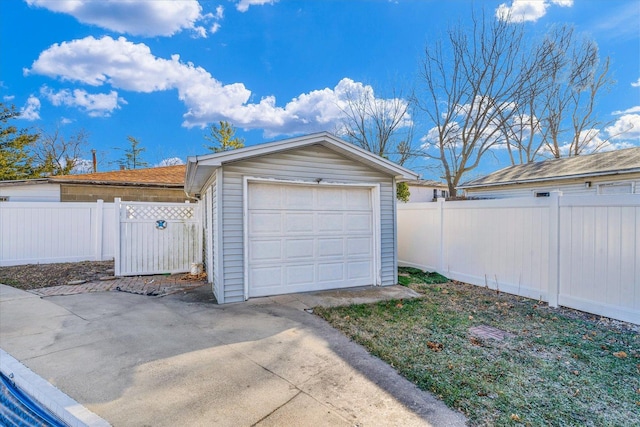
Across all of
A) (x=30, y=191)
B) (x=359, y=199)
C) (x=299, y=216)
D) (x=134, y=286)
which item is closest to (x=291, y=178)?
(x=299, y=216)

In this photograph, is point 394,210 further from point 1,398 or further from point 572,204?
point 1,398

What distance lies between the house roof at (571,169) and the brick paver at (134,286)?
1236 centimetres

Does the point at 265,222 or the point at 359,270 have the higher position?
the point at 265,222

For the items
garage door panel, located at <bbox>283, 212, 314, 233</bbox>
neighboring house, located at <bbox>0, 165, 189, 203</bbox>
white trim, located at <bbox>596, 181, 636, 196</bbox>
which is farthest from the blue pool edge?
white trim, located at <bbox>596, 181, 636, 196</bbox>

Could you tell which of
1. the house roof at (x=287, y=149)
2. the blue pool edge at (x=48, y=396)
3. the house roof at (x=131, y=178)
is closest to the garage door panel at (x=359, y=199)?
the house roof at (x=287, y=149)

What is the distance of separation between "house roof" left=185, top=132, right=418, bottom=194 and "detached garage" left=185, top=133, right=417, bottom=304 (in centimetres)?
2

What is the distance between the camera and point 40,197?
38.1 feet

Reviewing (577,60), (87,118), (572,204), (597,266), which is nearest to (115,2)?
(572,204)

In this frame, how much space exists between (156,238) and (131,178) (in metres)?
5.72

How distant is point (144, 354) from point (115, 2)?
400 inches

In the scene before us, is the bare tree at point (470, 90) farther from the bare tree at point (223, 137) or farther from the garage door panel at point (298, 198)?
the bare tree at point (223, 137)

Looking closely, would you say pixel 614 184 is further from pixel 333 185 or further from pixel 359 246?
pixel 333 185

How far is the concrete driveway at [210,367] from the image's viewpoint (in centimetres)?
266

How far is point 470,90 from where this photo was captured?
14.5m
